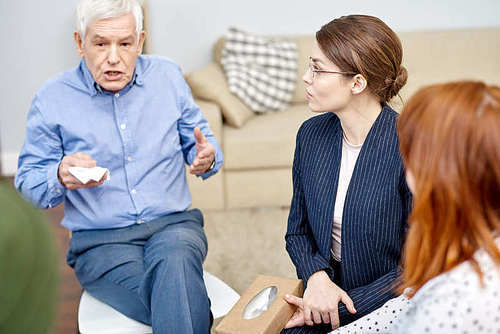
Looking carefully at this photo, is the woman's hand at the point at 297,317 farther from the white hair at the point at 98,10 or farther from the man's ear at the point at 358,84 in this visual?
the white hair at the point at 98,10

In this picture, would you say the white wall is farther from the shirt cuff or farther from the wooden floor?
the shirt cuff

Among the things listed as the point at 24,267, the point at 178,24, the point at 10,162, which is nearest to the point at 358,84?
the point at 24,267

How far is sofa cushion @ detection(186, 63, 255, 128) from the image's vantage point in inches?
121

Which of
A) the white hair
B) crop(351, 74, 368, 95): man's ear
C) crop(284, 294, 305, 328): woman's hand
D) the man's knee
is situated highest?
the white hair

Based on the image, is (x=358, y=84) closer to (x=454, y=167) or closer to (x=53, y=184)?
(x=454, y=167)

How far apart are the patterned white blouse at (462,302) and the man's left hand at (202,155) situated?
903 millimetres

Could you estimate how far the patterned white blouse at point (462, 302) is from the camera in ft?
2.76

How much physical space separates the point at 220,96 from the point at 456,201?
2317mm

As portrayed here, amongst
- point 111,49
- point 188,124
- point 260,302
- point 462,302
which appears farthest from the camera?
point 188,124

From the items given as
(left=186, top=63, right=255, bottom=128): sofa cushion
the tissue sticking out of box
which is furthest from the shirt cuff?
(left=186, top=63, right=255, bottom=128): sofa cushion

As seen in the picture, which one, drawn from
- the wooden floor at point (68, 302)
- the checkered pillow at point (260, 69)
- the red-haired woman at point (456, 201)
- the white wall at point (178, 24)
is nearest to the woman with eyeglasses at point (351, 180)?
the red-haired woman at point (456, 201)

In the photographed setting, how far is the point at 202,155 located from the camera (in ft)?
5.48

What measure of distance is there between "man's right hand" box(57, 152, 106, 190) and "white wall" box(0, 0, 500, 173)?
223 cm

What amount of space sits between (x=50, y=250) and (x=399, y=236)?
111cm
